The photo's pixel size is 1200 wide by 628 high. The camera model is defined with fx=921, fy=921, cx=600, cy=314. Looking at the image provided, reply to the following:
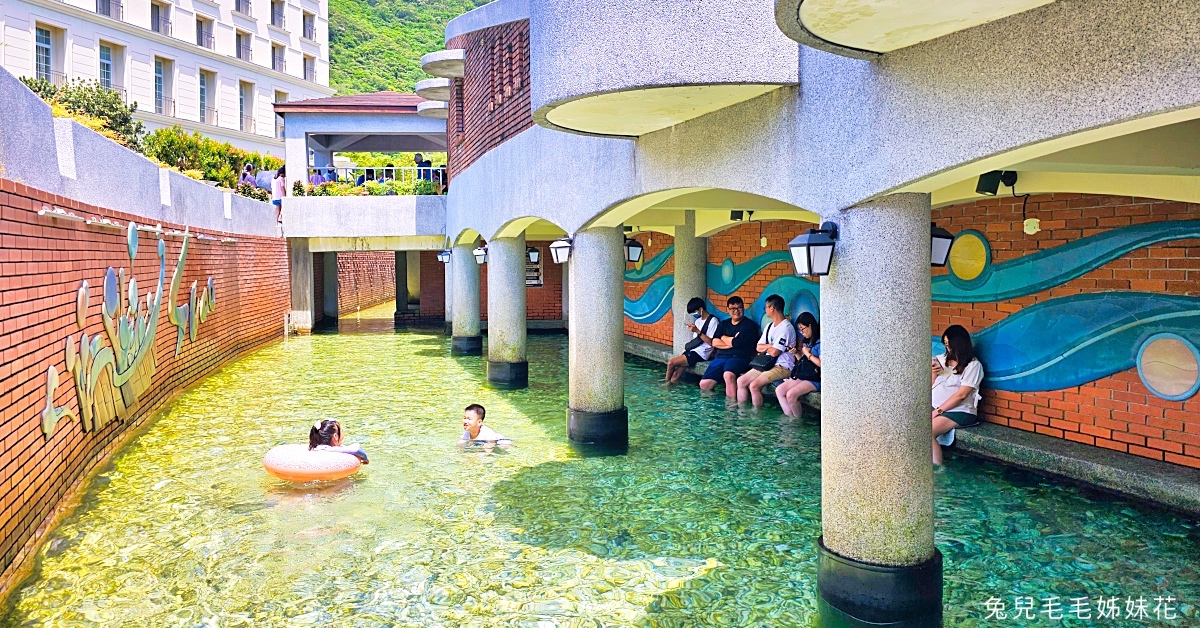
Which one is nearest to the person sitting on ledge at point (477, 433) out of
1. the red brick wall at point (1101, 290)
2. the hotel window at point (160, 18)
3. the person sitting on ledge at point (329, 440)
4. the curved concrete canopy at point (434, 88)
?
the person sitting on ledge at point (329, 440)

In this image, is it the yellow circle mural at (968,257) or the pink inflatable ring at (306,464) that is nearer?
the pink inflatable ring at (306,464)

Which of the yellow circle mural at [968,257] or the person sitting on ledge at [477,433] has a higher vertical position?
the yellow circle mural at [968,257]

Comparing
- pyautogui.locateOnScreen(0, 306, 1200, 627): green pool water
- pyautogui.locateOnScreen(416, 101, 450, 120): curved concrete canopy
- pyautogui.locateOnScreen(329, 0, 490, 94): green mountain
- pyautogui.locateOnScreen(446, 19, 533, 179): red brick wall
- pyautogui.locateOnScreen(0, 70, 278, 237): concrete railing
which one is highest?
pyautogui.locateOnScreen(329, 0, 490, 94): green mountain

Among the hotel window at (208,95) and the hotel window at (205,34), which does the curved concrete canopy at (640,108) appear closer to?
the hotel window at (208,95)

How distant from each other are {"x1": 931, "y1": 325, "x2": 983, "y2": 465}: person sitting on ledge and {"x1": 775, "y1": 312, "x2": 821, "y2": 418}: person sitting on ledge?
1916 mm

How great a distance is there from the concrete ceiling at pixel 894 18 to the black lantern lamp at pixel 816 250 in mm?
1018

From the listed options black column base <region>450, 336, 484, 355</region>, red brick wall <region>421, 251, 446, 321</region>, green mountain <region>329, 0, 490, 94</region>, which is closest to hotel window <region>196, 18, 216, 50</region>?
green mountain <region>329, 0, 490, 94</region>

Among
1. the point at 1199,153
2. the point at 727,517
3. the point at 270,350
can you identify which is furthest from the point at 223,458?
the point at 270,350

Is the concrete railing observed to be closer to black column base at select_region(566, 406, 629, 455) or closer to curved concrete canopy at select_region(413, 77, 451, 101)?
black column base at select_region(566, 406, 629, 455)

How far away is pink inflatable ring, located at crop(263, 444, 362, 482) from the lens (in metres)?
8.03

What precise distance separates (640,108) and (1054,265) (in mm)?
4444

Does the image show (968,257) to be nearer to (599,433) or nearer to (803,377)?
(803,377)

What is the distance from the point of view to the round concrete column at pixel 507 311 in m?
13.7

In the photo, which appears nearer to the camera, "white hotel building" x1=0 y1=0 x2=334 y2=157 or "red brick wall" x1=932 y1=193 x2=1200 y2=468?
"red brick wall" x1=932 y1=193 x2=1200 y2=468
